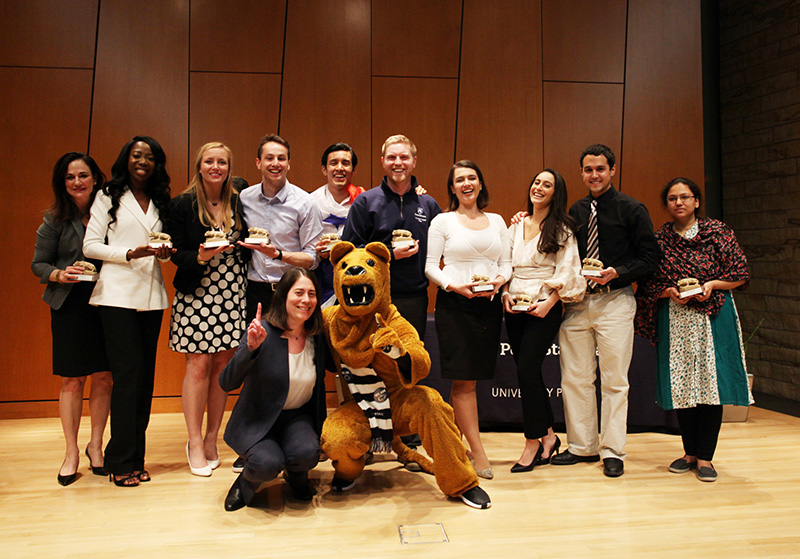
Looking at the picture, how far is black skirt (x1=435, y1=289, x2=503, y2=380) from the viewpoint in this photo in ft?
9.66

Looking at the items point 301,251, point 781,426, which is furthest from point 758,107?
point 301,251

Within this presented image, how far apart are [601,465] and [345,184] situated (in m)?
2.25

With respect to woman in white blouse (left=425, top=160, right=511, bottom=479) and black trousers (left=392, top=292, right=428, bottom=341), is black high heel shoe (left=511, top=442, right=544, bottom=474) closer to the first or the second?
woman in white blouse (left=425, top=160, right=511, bottom=479)

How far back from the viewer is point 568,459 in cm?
322

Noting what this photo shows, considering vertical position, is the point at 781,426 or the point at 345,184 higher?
the point at 345,184

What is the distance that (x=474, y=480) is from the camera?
2.57m

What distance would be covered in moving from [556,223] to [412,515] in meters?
1.65

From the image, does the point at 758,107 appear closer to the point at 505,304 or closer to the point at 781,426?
the point at 781,426

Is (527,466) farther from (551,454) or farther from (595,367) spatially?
(595,367)

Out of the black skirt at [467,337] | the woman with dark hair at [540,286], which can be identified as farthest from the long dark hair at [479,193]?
the black skirt at [467,337]

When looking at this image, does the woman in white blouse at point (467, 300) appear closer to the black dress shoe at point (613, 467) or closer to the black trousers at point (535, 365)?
the black trousers at point (535, 365)

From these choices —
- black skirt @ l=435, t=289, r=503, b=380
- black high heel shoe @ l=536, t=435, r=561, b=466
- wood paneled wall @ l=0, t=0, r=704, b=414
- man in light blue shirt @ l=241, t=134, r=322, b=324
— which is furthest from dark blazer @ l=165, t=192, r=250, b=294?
black high heel shoe @ l=536, t=435, r=561, b=466

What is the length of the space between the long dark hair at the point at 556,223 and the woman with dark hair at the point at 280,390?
1.26m

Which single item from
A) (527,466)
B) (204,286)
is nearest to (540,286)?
(527,466)
